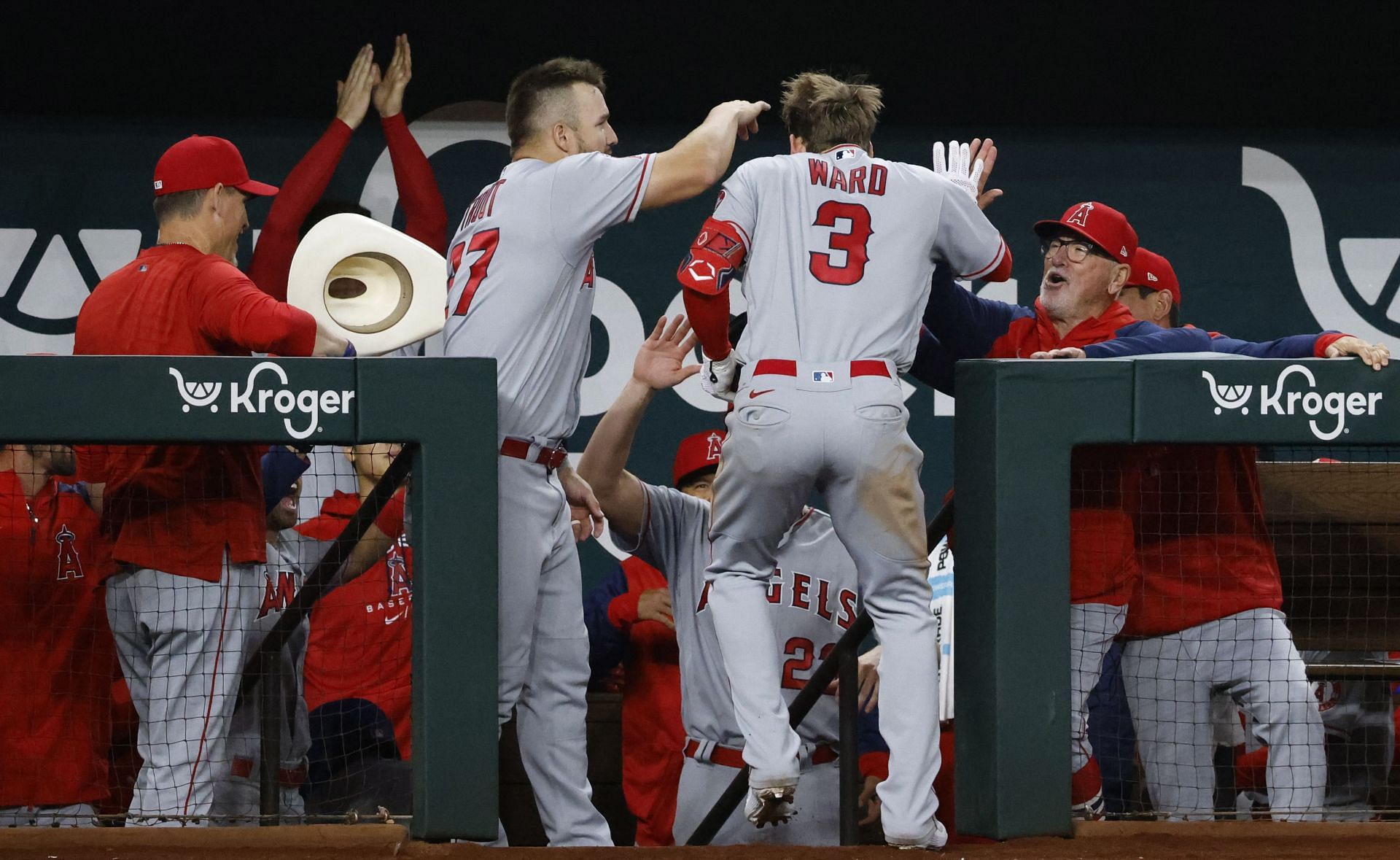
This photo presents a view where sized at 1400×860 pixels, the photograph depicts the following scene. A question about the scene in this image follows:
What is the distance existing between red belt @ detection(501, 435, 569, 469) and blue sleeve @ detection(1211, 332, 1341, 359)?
137cm

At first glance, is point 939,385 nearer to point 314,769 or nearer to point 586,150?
point 586,150

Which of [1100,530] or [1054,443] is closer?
[1054,443]

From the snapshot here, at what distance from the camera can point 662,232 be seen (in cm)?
538

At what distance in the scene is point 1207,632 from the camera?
10.6ft

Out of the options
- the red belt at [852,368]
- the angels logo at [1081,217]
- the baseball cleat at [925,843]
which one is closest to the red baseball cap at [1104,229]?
the angels logo at [1081,217]

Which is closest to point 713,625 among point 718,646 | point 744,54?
point 718,646

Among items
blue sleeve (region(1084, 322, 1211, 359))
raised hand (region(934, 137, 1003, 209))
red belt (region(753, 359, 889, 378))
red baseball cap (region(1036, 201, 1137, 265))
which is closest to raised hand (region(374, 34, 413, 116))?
raised hand (region(934, 137, 1003, 209))

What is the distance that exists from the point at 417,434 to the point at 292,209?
2.34 m

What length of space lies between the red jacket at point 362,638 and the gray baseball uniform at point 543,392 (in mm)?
520

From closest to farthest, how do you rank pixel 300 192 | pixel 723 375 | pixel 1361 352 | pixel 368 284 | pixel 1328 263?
pixel 1361 352 → pixel 723 375 → pixel 368 284 → pixel 300 192 → pixel 1328 263

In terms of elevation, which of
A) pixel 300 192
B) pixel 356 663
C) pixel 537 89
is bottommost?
pixel 356 663

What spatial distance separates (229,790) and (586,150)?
154 cm

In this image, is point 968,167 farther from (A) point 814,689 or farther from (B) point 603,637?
(B) point 603,637

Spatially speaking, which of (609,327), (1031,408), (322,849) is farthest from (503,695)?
(609,327)
